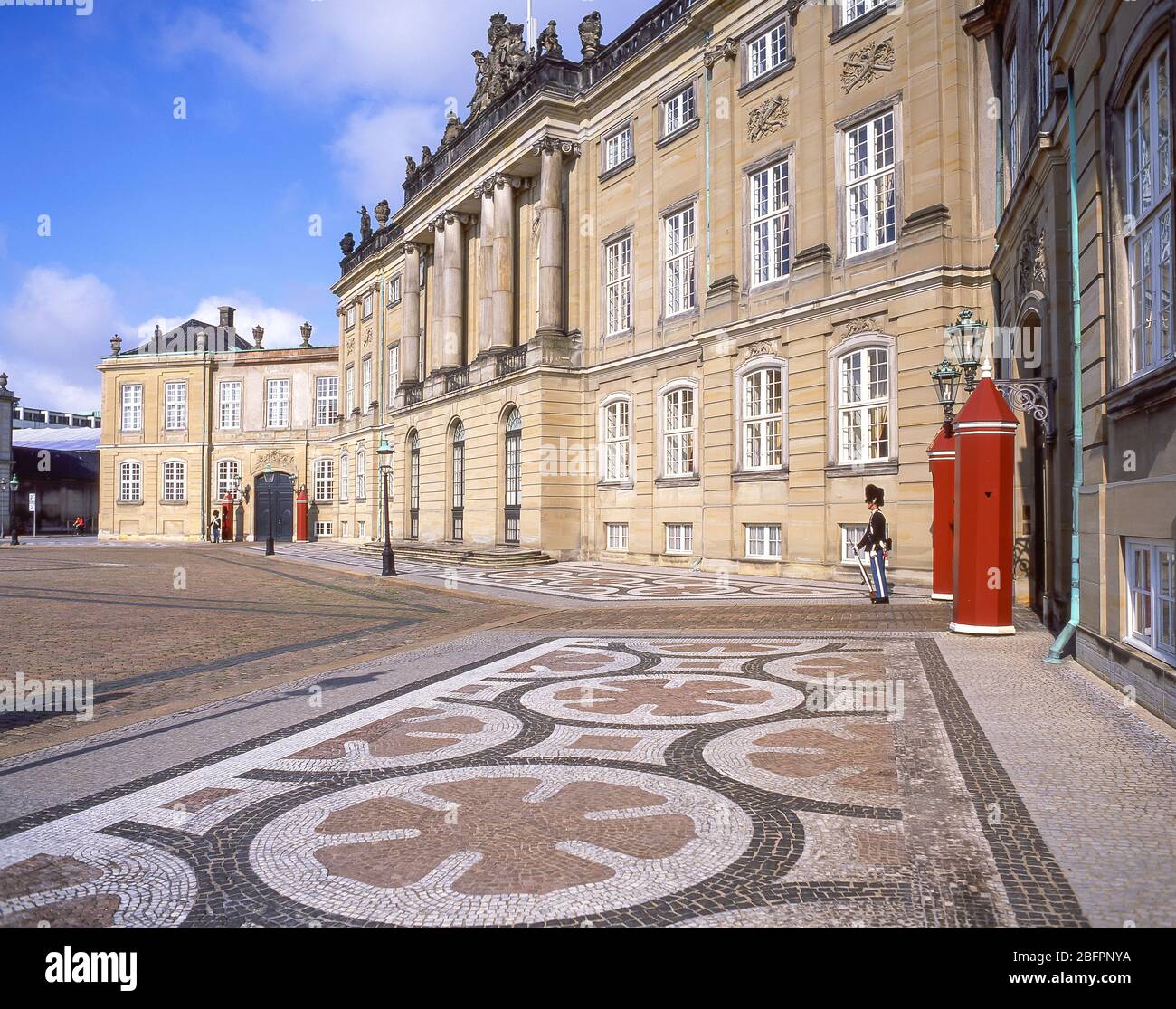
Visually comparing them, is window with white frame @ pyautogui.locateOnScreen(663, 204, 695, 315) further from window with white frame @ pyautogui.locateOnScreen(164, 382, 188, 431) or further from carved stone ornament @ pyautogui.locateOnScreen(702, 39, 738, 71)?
window with white frame @ pyautogui.locateOnScreen(164, 382, 188, 431)

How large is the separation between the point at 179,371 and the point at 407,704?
59.8 meters

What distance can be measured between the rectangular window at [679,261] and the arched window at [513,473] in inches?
284

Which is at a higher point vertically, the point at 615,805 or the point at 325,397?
the point at 325,397

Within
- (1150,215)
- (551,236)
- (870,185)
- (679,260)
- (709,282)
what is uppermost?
(551,236)

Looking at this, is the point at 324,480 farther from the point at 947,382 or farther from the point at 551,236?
the point at 947,382

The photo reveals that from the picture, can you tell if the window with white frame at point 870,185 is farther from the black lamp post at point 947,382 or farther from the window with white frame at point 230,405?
the window with white frame at point 230,405

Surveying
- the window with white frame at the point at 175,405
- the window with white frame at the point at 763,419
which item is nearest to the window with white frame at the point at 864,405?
the window with white frame at the point at 763,419

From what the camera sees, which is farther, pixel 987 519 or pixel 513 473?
pixel 513 473

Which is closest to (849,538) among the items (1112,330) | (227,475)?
(1112,330)

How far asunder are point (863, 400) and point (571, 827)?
16762 millimetres

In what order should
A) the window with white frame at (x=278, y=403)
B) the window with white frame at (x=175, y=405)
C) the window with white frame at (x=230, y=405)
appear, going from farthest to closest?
the window with white frame at (x=175, y=405) < the window with white frame at (x=230, y=405) < the window with white frame at (x=278, y=403)

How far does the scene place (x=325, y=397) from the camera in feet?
189

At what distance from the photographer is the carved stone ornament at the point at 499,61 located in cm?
3294
